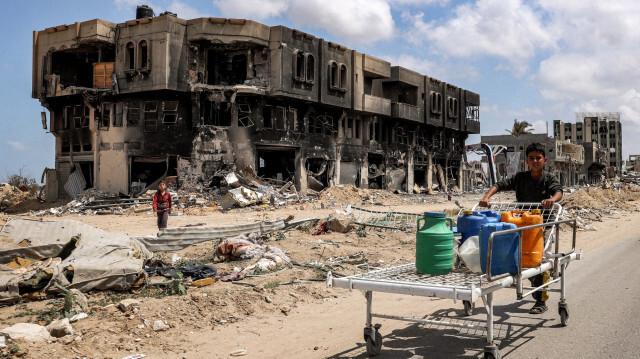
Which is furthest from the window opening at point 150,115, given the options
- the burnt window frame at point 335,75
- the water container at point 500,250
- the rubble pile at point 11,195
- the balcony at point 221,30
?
the water container at point 500,250

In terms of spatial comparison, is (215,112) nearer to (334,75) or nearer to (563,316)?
(334,75)

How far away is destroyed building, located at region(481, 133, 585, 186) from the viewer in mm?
64125

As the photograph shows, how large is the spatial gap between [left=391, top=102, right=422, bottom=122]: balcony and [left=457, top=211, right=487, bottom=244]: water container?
112ft

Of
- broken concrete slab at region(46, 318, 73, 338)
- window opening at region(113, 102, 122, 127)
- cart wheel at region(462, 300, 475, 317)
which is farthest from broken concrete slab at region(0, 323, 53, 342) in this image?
window opening at region(113, 102, 122, 127)

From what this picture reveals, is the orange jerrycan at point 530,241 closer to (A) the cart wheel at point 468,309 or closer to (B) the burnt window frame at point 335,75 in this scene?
(A) the cart wheel at point 468,309

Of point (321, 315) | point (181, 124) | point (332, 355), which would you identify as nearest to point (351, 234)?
point (321, 315)

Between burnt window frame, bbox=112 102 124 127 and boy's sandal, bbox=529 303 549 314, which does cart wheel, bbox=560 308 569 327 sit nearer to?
boy's sandal, bbox=529 303 549 314

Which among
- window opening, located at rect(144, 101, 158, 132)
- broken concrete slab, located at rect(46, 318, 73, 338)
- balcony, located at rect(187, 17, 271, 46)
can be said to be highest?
balcony, located at rect(187, 17, 271, 46)

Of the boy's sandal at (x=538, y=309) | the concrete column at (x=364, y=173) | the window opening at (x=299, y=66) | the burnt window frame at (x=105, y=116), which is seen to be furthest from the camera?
the concrete column at (x=364, y=173)

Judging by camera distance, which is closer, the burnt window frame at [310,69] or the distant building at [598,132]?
the burnt window frame at [310,69]

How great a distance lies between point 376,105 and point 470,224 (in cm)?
3237

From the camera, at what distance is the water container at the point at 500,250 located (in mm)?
3930

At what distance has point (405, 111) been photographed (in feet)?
128

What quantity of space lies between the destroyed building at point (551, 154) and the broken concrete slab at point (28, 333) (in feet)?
190
